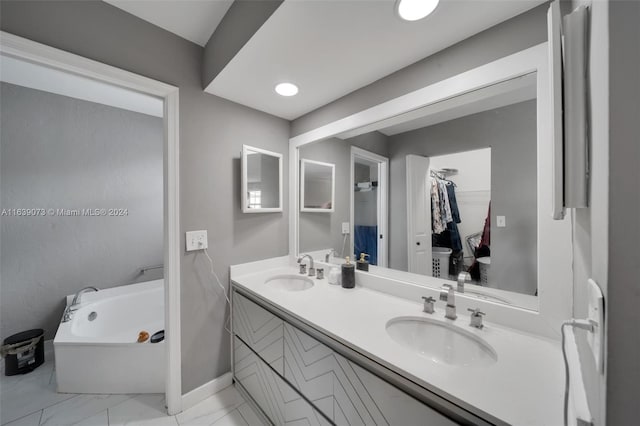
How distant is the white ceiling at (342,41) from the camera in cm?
95

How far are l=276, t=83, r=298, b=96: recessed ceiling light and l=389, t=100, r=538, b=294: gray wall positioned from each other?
36.9 inches

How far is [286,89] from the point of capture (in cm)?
156

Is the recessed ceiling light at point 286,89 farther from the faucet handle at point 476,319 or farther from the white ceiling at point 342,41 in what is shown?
the faucet handle at point 476,319

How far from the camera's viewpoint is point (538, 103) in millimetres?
928

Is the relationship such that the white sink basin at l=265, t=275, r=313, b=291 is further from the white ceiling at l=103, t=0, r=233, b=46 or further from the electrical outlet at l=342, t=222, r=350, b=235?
the white ceiling at l=103, t=0, r=233, b=46

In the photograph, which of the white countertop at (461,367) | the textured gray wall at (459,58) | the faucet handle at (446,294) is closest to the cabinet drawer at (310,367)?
the white countertop at (461,367)

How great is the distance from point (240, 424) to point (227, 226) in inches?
50.2

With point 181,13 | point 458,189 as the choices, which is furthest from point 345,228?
point 181,13

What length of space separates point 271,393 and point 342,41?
1969 millimetres

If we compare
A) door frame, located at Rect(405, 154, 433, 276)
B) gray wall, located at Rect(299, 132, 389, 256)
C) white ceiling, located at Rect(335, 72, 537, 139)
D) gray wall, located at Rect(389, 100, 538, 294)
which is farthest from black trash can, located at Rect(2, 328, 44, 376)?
gray wall, located at Rect(389, 100, 538, 294)

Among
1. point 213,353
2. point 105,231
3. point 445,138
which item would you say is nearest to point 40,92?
point 105,231

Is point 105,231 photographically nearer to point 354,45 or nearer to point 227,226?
point 227,226

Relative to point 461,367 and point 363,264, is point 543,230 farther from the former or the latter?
point 363,264

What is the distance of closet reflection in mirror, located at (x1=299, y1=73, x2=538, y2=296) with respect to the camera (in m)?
1.02
